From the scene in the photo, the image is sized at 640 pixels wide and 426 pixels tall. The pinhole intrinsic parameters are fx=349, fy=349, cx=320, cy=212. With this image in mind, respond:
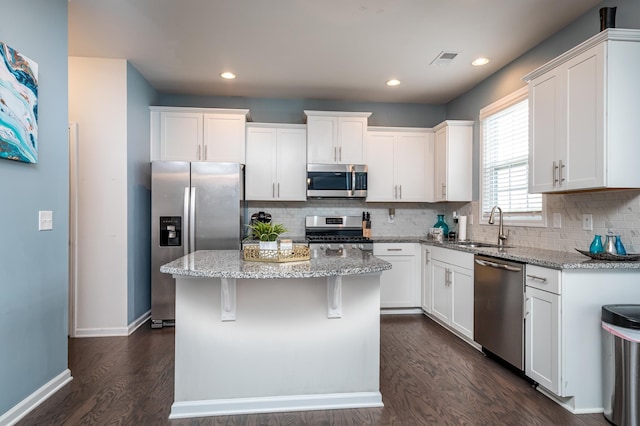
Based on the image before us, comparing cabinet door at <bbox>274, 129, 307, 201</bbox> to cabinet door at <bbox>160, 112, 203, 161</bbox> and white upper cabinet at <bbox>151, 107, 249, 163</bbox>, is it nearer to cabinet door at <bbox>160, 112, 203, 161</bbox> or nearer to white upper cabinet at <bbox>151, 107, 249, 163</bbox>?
white upper cabinet at <bbox>151, 107, 249, 163</bbox>

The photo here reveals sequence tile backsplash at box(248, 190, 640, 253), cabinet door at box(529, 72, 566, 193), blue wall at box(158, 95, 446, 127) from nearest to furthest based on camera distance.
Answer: tile backsplash at box(248, 190, 640, 253) < cabinet door at box(529, 72, 566, 193) < blue wall at box(158, 95, 446, 127)

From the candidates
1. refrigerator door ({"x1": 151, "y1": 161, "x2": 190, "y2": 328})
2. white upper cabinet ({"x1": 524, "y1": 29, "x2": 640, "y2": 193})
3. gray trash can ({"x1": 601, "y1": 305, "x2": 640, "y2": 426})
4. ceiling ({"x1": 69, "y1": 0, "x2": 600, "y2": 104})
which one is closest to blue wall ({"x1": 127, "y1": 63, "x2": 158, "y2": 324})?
refrigerator door ({"x1": 151, "y1": 161, "x2": 190, "y2": 328})

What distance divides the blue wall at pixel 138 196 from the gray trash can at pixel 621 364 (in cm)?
390

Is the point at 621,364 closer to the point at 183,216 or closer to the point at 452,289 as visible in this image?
the point at 452,289

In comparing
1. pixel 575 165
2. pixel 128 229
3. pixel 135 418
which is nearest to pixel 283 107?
pixel 128 229

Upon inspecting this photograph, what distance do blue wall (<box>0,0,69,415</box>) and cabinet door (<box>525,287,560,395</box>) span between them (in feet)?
10.6

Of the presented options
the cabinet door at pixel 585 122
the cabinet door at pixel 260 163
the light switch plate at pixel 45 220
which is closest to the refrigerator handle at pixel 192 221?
the cabinet door at pixel 260 163

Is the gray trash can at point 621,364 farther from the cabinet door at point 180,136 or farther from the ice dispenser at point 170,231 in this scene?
the cabinet door at point 180,136

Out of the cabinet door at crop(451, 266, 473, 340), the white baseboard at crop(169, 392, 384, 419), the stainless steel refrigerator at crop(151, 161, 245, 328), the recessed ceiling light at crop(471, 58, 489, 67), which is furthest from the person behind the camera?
the stainless steel refrigerator at crop(151, 161, 245, 328)

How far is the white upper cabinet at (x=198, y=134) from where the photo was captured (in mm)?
4117

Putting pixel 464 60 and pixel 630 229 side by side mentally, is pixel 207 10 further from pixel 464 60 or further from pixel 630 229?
pixel 630 229

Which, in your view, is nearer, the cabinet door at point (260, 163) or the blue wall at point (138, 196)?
the blue wall at point (138, 196)

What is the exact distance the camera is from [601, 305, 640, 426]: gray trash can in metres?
1.87

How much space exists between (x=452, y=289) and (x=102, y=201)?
11.8 feet
